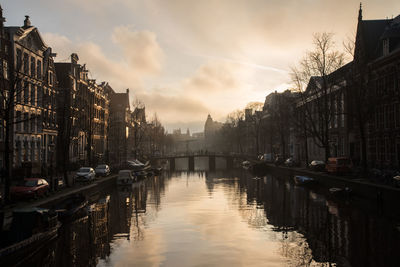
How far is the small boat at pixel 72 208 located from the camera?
3269 cm

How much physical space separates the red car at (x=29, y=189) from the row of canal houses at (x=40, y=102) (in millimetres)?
4178

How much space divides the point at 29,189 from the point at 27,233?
12.1m

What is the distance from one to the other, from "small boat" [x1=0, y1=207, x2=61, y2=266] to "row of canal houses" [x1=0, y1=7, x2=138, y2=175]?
10894mm

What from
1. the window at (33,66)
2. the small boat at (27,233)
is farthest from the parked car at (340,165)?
the window at (33,66)

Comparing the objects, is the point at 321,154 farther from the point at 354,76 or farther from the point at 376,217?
the point at 376,217

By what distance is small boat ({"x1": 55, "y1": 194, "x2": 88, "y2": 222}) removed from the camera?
107 feet

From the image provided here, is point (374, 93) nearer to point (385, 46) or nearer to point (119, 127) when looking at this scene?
point (385, 46)

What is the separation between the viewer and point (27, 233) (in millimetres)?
22891

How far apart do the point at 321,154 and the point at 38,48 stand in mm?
57215

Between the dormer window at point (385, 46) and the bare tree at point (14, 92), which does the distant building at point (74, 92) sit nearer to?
the bare tree at point (14, 92)

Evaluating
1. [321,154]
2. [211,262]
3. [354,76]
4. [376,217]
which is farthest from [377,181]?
[321,154]

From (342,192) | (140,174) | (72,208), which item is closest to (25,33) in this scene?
(72,208)

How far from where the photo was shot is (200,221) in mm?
33406

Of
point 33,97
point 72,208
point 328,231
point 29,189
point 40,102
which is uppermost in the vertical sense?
point 33,97
